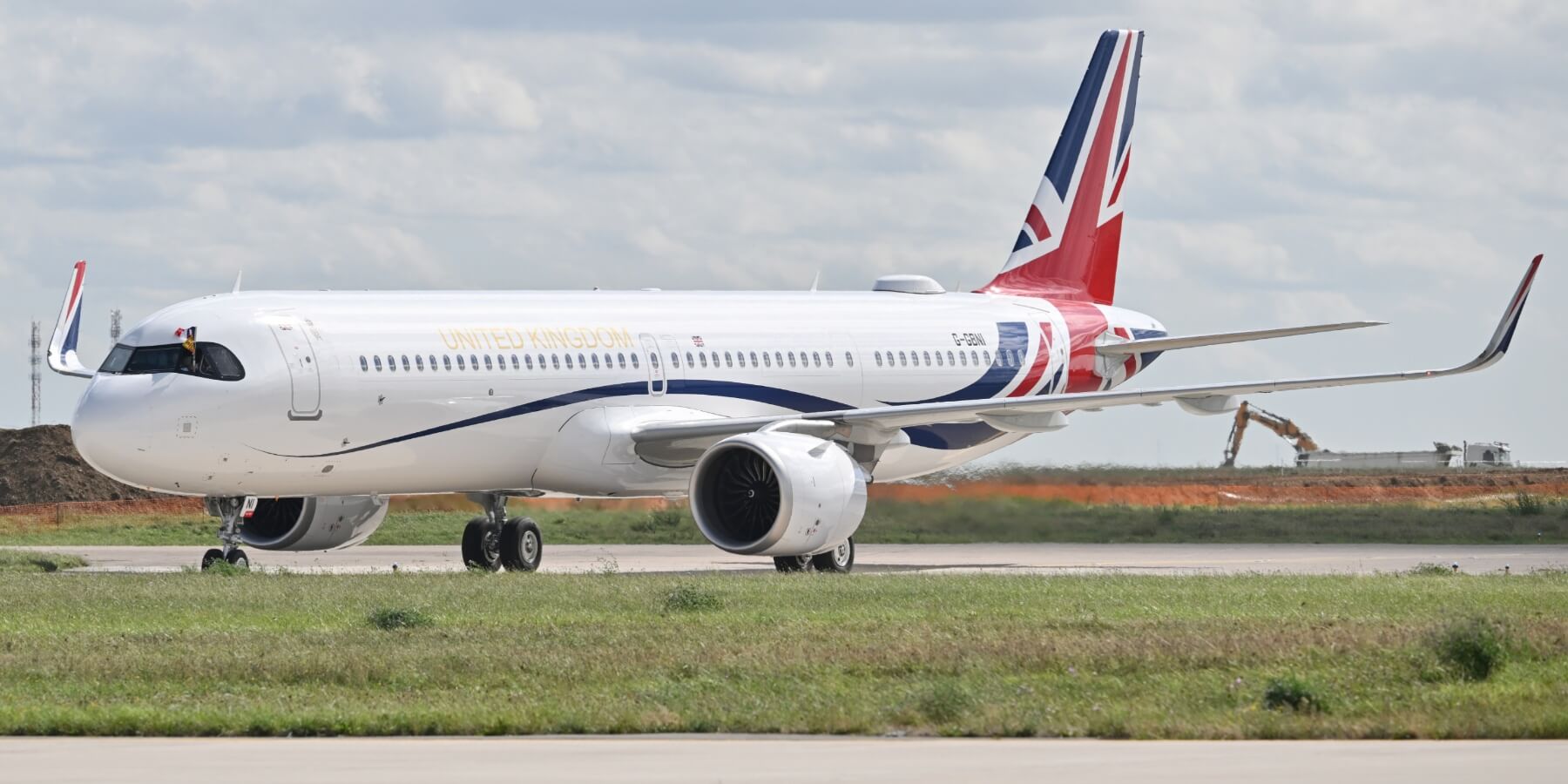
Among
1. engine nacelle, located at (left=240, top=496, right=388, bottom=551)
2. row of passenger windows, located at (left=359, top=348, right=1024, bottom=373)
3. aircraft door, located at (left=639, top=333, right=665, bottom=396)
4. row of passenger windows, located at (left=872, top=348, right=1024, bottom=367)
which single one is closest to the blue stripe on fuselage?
aircraft door, located at (left=639, top=333, right=665, bottom=396)

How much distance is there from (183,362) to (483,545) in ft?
17.2

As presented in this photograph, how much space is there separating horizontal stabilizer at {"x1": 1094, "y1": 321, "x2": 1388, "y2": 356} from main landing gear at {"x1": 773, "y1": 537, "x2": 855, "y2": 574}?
707 centimetres

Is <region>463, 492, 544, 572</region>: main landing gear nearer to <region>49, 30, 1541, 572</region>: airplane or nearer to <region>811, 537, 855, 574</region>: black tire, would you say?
<region>49, 30, 1541, 572</region>: airplane

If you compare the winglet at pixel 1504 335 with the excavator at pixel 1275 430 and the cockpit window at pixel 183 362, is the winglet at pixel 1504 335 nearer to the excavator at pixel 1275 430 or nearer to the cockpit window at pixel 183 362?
the cockpit window at pixel 183 362

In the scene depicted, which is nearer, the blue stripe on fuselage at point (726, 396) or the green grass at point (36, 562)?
the blue stripe on fuselage at point (726, 396)

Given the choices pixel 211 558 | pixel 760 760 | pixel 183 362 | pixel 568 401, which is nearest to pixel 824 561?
pixel 568 401

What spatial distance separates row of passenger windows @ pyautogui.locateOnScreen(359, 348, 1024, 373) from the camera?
30078 millimetres

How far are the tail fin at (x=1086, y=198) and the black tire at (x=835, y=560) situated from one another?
339 inches

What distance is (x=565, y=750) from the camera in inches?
526

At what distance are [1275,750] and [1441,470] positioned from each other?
90.1 metres

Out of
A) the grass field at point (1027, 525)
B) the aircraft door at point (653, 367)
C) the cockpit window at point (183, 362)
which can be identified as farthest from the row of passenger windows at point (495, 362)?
the grass field at point (1027, 525)

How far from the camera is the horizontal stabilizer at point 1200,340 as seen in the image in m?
34.3

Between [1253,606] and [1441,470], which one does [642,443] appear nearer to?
[1253,606]

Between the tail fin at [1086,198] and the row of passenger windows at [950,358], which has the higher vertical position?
the tail fin at [1086,198]
